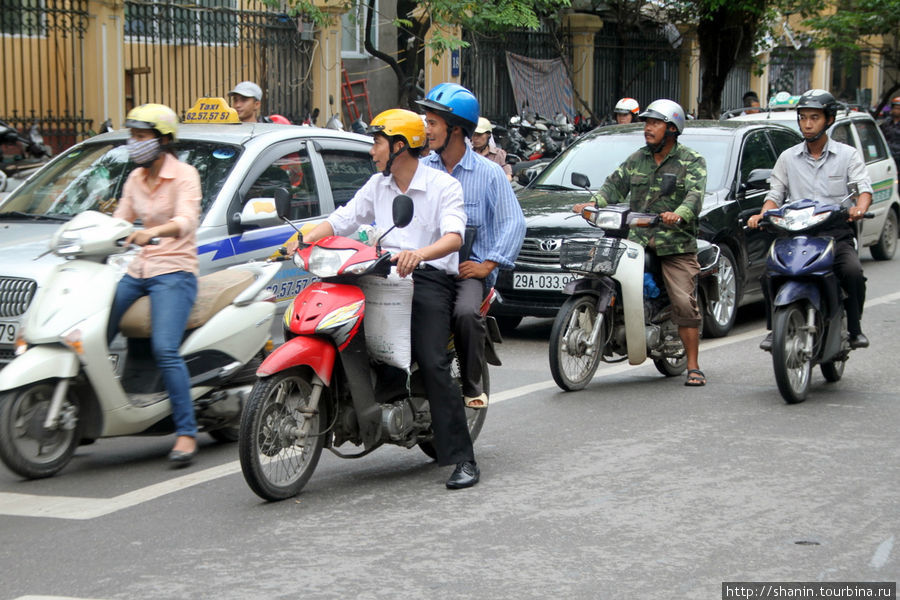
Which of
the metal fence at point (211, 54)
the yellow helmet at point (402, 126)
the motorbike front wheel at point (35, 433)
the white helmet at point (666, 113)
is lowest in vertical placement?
the motorbike front wheel at point (35, 433)

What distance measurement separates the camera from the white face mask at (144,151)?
20.5 ft

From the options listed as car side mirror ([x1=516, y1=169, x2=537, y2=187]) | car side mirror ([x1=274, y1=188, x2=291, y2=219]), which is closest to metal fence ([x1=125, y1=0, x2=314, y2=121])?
car side mirror ([x1=516, y1=169, x2=537, y2=187])

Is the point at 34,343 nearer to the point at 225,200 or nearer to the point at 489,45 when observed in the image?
the point at 225,200

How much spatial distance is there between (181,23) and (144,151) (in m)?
12.1

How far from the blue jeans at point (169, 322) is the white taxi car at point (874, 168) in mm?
9324

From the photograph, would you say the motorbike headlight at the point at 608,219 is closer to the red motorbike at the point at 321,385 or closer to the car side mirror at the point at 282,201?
the red motorbike at the point at 321,385

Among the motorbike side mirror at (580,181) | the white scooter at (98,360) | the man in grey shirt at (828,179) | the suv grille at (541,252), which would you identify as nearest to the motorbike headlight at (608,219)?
the motorbike side mirror at (580,181)

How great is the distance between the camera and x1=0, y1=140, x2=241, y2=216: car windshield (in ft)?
25.8

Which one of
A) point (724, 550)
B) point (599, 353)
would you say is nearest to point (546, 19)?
point (599, 353)

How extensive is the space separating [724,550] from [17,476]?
10.6ft

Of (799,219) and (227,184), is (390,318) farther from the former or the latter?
(799,219)

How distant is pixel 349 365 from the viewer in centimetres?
556

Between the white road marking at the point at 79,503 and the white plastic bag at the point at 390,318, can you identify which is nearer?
the white road marking at the point at 79,503

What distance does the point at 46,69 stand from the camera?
16234 millimetres
